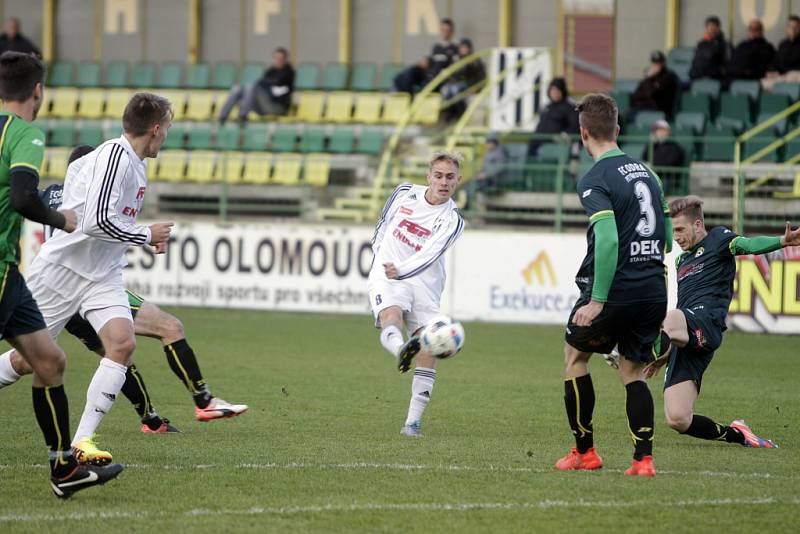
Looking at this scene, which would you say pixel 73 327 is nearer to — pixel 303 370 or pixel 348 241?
pixel 303 370

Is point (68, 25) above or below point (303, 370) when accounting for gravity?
above

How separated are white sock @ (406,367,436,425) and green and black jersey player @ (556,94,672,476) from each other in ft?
6.44

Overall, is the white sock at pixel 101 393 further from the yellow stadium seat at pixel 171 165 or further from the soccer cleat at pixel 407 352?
the yellow stadium seat at pixel 171 165

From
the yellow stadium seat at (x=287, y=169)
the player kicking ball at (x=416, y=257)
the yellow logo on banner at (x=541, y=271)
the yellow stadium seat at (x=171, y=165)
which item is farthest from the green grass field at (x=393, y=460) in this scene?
the yellow stadium seat at (x=171, y=165)

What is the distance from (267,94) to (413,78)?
9.44 ft

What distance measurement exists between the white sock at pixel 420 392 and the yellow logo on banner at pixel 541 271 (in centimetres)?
970

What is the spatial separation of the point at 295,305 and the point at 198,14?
11.2 metres

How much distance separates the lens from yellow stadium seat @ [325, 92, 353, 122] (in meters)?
25.9

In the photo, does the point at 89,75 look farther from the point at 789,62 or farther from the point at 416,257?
the point at 416,257

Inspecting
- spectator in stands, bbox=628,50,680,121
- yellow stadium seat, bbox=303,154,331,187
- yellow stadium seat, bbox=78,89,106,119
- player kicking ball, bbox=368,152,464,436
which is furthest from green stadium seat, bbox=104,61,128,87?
player kicking ball, bbox=368,152,464,436

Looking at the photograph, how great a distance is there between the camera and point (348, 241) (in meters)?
20.1

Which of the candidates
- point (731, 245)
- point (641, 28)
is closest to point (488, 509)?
point (731, 245)

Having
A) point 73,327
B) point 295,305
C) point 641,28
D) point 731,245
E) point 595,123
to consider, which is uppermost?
point 641,28

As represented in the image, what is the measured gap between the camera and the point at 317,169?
23766 mm
